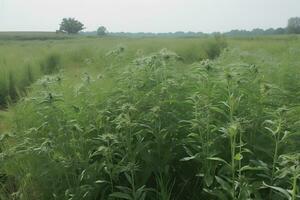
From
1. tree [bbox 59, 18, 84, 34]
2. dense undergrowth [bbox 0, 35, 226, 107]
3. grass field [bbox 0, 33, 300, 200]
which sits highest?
grass field [bbox 0, 33, 300, 200]

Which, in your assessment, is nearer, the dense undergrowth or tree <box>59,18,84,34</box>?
the dense undergrowth

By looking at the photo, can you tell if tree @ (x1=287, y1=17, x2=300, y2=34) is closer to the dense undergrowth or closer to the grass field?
the dense undergrowth

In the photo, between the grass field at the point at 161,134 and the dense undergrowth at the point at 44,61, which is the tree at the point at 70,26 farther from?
the grass field at the point at 161,134

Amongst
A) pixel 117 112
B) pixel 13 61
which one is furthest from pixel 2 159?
pixel 13 61

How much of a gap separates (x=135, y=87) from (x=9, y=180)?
1517 millimetres

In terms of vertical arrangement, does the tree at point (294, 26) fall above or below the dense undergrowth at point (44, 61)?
below

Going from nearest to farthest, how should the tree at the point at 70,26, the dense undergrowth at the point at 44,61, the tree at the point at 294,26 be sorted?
1. the dense undergrowth at the point at 44,61
2. the tree at the point at 294,26
3. the tree at the point at 70,26

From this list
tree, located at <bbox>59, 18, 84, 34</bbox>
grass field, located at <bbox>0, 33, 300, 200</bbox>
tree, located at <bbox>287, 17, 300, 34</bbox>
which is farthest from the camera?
tree, located at <bbox>59, 18, 84, 34</bbox>

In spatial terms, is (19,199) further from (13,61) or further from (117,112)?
(13,61)

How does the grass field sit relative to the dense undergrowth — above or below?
above

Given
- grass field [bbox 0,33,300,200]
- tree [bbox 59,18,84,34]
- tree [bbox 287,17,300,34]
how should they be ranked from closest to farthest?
grass field [bbox 0,33,300,200]
tree [bbox 287,17,300,34]
tree [bbox 59,18,84,34]

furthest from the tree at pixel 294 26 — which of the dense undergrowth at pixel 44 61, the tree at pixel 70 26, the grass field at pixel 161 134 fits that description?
the grass field at pixel 161 134

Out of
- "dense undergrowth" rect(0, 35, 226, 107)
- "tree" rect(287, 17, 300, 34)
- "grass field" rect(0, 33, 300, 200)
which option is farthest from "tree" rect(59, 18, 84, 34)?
"grass field" rect(0, 33, 300, 200)

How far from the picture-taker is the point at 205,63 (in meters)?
2.66
